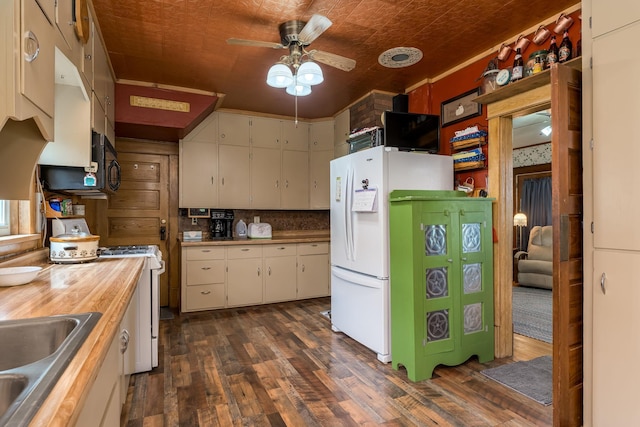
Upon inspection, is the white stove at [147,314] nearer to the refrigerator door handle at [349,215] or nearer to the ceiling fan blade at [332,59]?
the refrigerator door handle at [349,215]

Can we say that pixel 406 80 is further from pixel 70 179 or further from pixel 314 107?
pixel 70 179

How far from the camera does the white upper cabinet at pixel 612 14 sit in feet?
5.22

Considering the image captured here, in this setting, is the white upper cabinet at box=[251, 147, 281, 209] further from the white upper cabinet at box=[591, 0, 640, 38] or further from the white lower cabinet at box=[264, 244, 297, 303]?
the white upper cabinet at box=[591, 0, 640, 38]

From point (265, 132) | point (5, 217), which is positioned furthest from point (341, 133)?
point (5, 217)

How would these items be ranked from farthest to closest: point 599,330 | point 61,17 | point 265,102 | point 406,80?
1. point 265,102
2. point 406,80
3. point 599,330
4. point 61,17

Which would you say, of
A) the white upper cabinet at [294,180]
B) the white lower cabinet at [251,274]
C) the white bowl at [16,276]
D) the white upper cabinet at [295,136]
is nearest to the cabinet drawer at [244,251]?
the white lower cabinet at [251,274]

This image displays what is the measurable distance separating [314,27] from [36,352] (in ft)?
7.09

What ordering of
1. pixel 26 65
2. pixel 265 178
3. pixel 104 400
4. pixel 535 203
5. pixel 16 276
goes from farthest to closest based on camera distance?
pixel 535 203 → pixel 265 178 → pixel 16 276 → pixel 26 65 → pixel 104 400

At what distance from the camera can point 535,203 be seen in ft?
22.7

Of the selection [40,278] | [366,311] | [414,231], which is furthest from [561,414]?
[40,278]

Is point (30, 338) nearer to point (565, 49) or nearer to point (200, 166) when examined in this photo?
point (565, 49)

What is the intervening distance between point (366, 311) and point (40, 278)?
2.29 meters

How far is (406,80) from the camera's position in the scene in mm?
3658

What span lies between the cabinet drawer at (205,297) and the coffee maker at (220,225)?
2.29 feet
